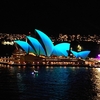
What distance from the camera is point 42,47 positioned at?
65.4 meters

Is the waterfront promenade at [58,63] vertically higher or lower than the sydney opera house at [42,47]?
lower

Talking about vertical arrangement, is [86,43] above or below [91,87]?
above

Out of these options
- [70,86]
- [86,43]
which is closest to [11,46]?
[86,43]

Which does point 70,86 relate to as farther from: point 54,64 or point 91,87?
point 54,64

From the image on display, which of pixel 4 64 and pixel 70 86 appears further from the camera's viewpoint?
pixel 4 64

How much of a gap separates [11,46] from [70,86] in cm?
6999

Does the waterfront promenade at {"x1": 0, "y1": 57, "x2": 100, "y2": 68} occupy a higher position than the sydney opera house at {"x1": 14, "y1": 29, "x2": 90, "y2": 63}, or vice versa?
the sydney opera house at {"x1": 14, "y1": 29, "x2": 90, "y2": 63}

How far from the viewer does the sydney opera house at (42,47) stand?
6393 cm

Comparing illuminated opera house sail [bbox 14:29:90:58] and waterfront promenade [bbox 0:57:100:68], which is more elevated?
illuminated opera house sail [bbox 14:29:90:58]

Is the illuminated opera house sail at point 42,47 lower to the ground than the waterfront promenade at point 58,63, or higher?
higher

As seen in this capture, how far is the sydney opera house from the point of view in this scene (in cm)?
6393

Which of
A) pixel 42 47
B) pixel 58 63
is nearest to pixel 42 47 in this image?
pixel 42 47

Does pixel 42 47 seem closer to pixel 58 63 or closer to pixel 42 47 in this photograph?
pixel 42 47

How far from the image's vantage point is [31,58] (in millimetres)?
66500
